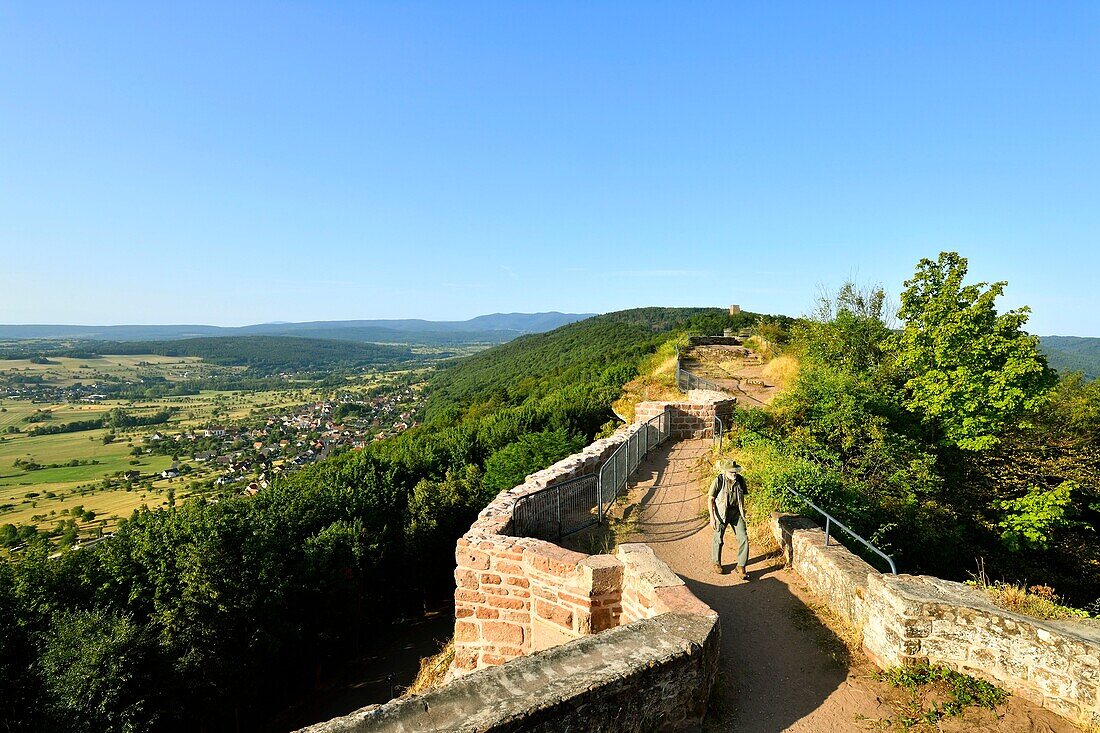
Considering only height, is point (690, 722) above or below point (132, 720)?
above

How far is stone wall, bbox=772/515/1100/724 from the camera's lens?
4.09 meters

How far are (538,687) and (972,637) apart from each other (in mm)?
4192

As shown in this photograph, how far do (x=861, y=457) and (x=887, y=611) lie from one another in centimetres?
694

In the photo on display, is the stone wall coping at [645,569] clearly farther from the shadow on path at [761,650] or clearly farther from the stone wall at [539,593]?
the shadow on path at [761,650]

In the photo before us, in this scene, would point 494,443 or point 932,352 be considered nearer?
point 932,352

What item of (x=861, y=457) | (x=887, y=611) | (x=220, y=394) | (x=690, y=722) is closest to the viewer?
(x=690, y=722)

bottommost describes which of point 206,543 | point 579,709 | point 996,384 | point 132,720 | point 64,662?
point 132,720

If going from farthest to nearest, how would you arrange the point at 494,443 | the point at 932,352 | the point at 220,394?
the point at 220,394 → the point at 494,443 → the point at 932,352

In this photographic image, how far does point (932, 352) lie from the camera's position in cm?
1471

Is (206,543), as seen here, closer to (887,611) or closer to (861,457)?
(887,611)

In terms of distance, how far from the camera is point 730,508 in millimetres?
6723

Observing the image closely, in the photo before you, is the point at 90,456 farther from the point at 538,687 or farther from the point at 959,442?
the point at 959,442

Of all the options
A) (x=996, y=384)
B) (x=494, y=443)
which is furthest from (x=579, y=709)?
(x=494, y=443)

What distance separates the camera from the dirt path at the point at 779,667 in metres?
4.22
